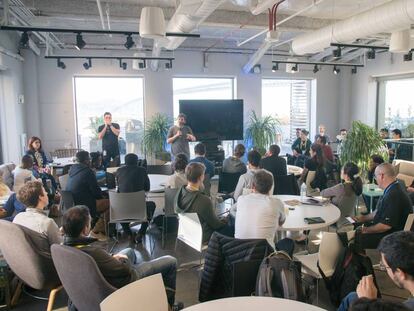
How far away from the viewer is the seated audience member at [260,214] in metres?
3.12

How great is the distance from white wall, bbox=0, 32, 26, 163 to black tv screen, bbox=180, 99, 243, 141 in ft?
12.4

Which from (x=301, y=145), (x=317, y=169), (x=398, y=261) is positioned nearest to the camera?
(x=398, y=261)

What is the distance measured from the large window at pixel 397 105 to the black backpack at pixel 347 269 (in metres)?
8.04

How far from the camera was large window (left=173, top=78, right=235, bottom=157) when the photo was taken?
10367 mm

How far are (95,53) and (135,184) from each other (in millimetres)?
5625

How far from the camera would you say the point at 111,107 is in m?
9.98

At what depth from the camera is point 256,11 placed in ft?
17.0

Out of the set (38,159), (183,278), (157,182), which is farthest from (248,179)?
(38,159)

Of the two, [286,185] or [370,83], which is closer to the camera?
[286,185]

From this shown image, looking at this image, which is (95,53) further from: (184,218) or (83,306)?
(83,306)

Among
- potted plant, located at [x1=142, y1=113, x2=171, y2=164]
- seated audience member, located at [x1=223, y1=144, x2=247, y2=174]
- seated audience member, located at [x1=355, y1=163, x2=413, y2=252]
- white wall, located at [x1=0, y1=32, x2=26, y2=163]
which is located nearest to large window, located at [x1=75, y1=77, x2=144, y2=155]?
potted plant, located at [x1=142, y1=113, x2=171, y2=164]

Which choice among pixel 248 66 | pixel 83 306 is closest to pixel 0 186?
pixel 83 306

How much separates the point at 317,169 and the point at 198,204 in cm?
306

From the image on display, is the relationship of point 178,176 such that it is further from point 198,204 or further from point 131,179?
point 198,204
